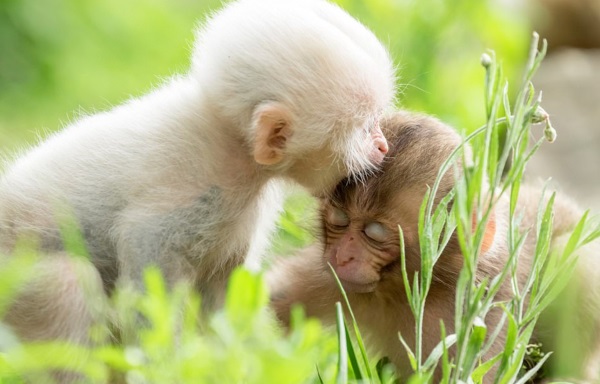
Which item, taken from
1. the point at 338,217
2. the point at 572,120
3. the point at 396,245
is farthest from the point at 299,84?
the point at 572,120

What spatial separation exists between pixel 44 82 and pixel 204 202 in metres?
Result: 4.82

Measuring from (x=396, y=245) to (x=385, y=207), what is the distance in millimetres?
140

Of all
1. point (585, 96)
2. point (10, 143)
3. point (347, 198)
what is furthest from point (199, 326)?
point (585, 96)

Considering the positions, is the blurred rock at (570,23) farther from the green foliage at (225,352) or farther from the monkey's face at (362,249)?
the green foliage at (225,352)

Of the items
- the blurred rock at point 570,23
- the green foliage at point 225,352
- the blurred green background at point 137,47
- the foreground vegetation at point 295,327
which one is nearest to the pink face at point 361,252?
the foreground vegetation at point 295,327

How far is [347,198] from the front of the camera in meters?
3.70

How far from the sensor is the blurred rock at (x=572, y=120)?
865 centimetres

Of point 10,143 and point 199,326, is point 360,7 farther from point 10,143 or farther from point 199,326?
point 199,326

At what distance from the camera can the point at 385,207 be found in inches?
144

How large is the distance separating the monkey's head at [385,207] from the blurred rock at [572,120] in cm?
423

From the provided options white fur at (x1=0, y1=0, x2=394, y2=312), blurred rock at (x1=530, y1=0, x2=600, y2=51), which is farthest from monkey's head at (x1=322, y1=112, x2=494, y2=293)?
blurred rock at (x1=530, y1=0, x2=600, y2=51)

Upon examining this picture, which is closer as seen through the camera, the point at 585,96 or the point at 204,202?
the point at 204,202

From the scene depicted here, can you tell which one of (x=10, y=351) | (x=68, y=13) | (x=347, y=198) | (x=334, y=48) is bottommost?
(x=10, y=351)

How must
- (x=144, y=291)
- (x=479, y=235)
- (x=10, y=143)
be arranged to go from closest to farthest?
1. (x=479, y=235)
2. (x=144, y=291)
3. (x=10, y=143)
